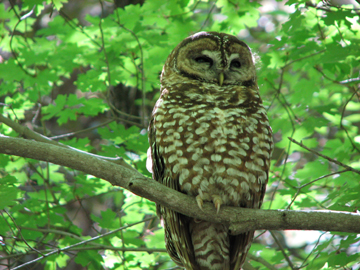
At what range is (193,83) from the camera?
124 inches

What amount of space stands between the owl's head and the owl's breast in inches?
17.9

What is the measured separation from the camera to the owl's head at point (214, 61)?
127 inches

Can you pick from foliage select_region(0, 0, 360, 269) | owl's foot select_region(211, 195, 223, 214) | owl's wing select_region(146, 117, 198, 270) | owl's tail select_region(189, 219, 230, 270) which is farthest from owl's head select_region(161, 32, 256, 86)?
owl's tail select_region(189, 219, 230, 270)

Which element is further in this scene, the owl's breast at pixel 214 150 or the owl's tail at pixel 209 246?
the owl's tail at pixel 209 246

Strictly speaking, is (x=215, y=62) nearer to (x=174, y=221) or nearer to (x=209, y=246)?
(x=174, y=221)

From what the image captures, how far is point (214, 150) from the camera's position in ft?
8.91

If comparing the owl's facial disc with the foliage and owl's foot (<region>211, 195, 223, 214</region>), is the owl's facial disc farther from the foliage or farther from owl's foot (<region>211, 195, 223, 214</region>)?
owl's foot (<region>211, 195, 223, 214</region>)

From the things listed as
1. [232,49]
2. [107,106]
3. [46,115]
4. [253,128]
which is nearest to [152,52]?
[107,106]

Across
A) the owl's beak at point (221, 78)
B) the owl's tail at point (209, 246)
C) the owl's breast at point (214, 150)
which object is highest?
the owl's beak at point (221, 78)

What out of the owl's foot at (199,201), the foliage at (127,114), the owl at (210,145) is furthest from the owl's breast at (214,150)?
the foliage at (127,114)

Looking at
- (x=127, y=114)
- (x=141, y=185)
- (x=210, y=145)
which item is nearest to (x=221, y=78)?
(x=210, y=145)

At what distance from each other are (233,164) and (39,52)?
2.54 metres

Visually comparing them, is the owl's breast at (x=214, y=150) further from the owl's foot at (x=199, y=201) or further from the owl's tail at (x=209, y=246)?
the owl's tail at (x=209, y=246)

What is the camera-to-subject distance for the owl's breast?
272cm
